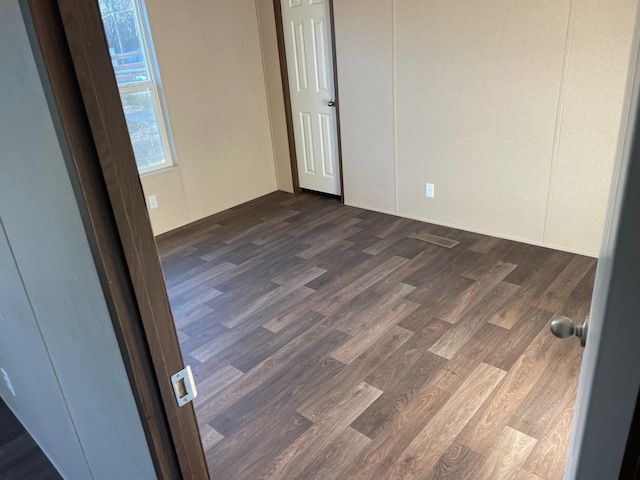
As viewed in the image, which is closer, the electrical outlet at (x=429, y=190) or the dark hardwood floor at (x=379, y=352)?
the dark hardwood floor at (x=379, y=352)

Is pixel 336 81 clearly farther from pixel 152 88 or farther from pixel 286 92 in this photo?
pixel 152 88

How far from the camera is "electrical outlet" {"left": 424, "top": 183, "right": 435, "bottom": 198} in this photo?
153 inches

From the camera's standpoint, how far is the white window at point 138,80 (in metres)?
3.64

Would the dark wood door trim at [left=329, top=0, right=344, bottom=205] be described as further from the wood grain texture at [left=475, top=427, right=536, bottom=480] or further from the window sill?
the wood grain texture at [left=475, top=427, right=536, bottom=480]

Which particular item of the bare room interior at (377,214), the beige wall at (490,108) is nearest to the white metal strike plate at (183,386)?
the bare room interior at (377,214)

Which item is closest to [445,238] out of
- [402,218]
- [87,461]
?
[402,218]

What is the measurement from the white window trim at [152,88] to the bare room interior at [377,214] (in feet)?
0.06

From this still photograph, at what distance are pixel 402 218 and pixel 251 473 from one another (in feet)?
9.02

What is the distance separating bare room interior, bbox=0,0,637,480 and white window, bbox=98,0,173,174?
2cm

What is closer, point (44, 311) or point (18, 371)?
point (44, 311)

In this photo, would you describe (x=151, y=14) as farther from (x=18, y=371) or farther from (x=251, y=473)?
(x=251, y=473)

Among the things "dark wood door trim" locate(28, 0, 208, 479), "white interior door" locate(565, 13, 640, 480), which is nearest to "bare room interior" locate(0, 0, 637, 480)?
"white interior door" locate(565, 13, 640, 480)

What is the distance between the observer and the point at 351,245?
372 cm

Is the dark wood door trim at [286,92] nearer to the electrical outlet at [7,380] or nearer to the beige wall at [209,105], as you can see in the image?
the beige wall at [209,105]
